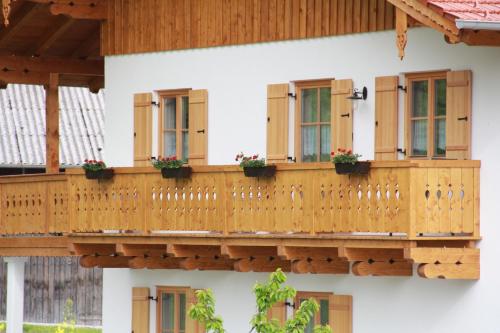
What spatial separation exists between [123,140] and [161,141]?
3.78 feet

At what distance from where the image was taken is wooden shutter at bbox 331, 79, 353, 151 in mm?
28688

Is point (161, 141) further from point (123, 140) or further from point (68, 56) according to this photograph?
point (68, 56)

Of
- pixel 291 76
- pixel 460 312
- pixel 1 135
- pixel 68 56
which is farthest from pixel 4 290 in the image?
pixel 460 312

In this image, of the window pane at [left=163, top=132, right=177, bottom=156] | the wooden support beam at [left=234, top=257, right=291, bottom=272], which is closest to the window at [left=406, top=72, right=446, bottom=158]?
the wooden support beam at [left=234, top=257, right=291, bottom=272]

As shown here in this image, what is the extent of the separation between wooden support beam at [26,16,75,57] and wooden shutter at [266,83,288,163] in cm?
618

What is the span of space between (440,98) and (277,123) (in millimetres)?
3353

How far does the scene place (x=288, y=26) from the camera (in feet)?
98.3

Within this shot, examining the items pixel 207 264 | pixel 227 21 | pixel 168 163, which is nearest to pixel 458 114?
pixel 168 163

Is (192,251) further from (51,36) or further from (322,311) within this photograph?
(51,36)

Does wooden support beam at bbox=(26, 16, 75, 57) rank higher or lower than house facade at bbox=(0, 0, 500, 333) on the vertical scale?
higher

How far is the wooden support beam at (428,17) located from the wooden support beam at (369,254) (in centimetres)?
341

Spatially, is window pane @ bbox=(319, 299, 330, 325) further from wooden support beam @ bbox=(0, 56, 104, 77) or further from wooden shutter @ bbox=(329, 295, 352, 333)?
wooden support beam @ bbox=(0, 56, 104, 77)

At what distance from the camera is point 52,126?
35062 mm

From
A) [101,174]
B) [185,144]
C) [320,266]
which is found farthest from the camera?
[185,144]
